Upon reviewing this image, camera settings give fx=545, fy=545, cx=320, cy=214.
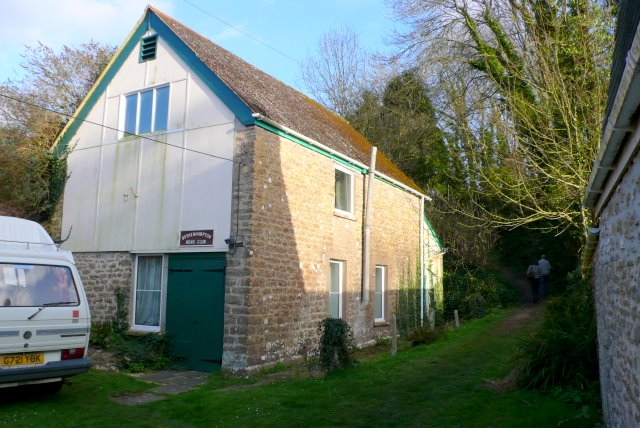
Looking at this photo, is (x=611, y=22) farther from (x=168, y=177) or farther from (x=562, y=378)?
(x=168, y=177)

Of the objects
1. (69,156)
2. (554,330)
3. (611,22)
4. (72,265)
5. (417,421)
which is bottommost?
(417,421)

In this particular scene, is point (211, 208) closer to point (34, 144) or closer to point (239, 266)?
point (239, 266)

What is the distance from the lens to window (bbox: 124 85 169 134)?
1274cm

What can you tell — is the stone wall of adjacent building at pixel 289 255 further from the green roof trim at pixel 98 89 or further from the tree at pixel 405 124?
the tree at pixel 405 124

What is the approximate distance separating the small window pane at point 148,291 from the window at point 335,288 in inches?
170

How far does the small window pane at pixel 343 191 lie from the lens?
1460cm

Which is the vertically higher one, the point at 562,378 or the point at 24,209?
the point at 24,209

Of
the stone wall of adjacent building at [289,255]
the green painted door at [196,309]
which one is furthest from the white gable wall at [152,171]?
the stone wall of adjacent building at [289,255]

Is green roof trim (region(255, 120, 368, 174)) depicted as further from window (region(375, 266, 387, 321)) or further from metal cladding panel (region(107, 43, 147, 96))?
metal cladding panel (region(107, 43, 147, 96))

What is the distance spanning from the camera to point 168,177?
12.2 meters

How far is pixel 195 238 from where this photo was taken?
11492 millimetres

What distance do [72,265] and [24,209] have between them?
7134 millimetres

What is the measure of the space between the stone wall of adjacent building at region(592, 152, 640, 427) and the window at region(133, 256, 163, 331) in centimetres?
906

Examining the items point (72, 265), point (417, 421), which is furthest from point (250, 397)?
point (72, 265)
